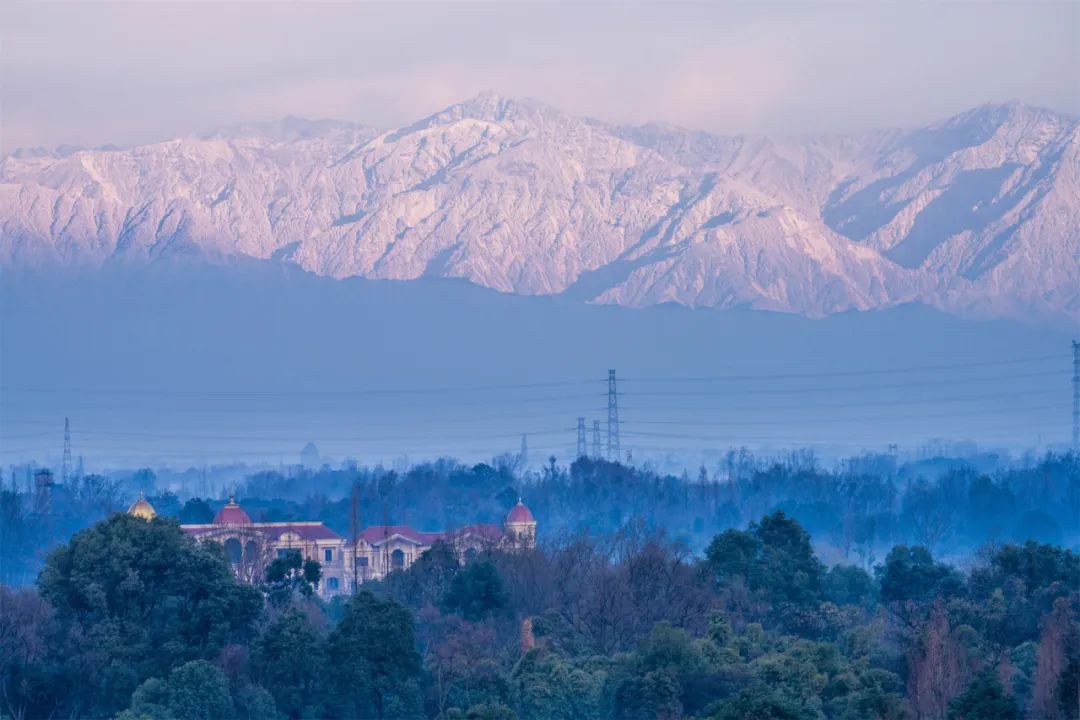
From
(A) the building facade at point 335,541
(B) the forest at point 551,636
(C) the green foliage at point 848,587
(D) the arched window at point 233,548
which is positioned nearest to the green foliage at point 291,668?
(B) the forest at point 551,636

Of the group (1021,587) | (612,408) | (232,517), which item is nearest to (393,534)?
(232,517)

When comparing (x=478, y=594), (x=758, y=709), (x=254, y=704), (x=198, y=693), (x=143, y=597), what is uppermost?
(x=143, y=597)

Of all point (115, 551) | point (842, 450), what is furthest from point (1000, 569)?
point (842, 450)

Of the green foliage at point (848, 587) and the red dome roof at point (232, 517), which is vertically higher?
the red dome roof at point (232, 517)

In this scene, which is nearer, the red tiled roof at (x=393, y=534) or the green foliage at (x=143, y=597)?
the green foliage at (x=143, y=597)

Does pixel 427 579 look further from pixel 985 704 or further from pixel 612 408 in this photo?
pixel 612 408

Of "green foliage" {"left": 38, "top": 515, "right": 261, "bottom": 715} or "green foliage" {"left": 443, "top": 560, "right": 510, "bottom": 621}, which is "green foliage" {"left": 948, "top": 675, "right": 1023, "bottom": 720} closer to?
"green foliage" {"left": 38, "top": 515, "right": 261, "bottom": 715}

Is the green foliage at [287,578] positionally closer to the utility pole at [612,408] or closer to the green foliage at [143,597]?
the green foliage at [143,597]
